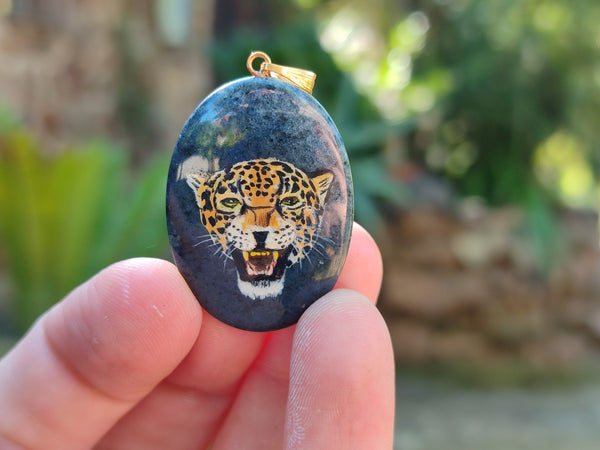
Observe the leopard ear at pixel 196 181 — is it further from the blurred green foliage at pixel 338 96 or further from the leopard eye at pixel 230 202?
the blurred green foliage at pixel 338 96

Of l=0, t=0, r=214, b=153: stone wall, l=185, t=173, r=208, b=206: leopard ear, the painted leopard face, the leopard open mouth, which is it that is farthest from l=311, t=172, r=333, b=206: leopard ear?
l=0, t=0, r=214, b=153: stone wall

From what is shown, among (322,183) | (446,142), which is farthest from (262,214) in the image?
(446,142)

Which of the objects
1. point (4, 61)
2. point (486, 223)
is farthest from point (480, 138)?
point (4, 61)

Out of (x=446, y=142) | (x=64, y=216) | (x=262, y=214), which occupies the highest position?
(x=262, y=214)

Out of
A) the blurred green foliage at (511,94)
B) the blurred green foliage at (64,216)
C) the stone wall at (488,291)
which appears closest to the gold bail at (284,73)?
the blurred green foliage at (64,216)

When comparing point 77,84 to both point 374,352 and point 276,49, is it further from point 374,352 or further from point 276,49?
point 374,352

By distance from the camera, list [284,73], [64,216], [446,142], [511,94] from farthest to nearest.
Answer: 1. [446,142]
2. [511,94]
3. [64,216]
4. [284,73]

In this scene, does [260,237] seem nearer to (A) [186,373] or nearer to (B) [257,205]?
(B) [257,205]

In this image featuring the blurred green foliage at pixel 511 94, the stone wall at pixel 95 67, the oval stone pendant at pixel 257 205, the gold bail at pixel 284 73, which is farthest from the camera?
the stone wall at pixel 95 67
